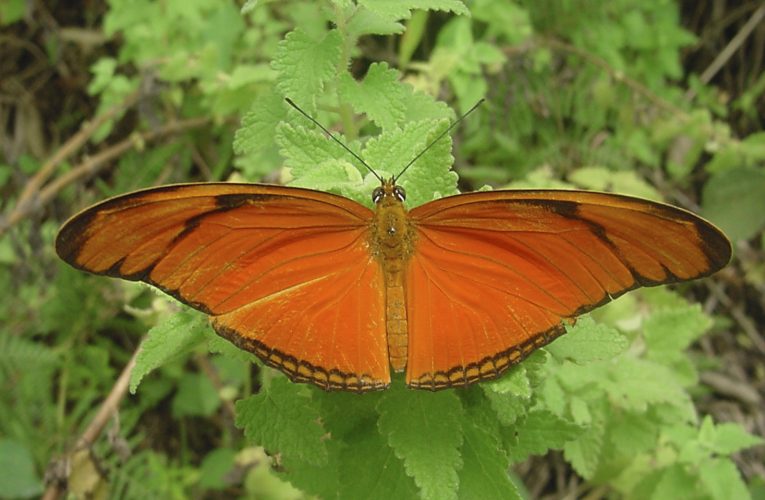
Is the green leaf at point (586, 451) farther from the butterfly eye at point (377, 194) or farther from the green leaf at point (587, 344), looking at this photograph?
the butterfly eye at point (377, 194)

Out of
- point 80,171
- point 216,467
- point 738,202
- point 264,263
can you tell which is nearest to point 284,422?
point 264,263

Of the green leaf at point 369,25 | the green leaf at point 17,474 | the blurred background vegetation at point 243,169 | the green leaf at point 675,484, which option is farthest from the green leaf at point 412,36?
the green leaf at point 17,474

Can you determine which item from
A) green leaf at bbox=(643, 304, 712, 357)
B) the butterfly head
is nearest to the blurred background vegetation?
green leaf at bbox=(643, 304, 712, 357)

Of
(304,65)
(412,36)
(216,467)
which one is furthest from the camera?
(412,36)

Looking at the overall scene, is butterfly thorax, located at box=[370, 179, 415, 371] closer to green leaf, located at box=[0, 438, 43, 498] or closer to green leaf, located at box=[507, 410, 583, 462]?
green leaf, located at box=[507, 410, 583, 462]

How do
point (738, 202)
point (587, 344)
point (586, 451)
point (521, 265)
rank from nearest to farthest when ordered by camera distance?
point (521, 265), point (587, 344), point (586, 451), point (738, 202)

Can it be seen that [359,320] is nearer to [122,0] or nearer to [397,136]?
[397,136]

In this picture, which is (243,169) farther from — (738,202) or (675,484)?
(738,202)
